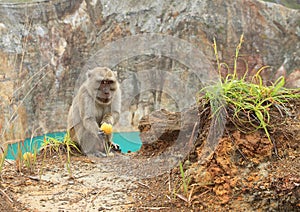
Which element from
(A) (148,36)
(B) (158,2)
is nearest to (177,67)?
(A) (148,36)

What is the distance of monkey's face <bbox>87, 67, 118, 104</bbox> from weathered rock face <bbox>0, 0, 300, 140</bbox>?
8.74 metres

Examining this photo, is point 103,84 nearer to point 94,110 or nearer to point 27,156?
point 94,110

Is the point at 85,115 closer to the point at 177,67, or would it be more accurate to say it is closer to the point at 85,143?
the point at 85,143

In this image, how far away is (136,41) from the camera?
13.0 meters

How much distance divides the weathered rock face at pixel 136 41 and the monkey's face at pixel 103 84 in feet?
28.7

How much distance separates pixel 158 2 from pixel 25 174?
12.7m

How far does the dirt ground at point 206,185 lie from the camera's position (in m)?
1.75

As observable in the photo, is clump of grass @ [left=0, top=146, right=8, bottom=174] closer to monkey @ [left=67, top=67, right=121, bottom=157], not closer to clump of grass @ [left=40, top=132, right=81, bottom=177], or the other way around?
clump of grass @ [left=40, top=132, right=81, bottom=177]

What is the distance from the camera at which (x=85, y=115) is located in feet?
11.2

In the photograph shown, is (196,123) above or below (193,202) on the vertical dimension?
above

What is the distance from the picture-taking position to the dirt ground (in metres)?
1.75

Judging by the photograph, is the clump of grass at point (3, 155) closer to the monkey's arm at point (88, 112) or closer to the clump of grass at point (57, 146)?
the clump of grass at point (57, 146)

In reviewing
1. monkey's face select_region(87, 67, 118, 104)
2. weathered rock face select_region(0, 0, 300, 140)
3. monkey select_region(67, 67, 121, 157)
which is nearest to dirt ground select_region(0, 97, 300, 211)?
monkey select_region(67, 67, 121, 157)

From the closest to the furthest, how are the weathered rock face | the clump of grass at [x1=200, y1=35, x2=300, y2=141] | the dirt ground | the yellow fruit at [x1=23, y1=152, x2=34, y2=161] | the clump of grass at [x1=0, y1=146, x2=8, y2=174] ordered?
the dirt ground
the clump of grass at [x1=200, y1=35, x2=300, y2=141]
the clump of grass at [x1=0, y1=146, x2=8, y2=174]
the yellow fruit at [x1=23, y1=152, x2=34, y2=161]
the weathered rock face
